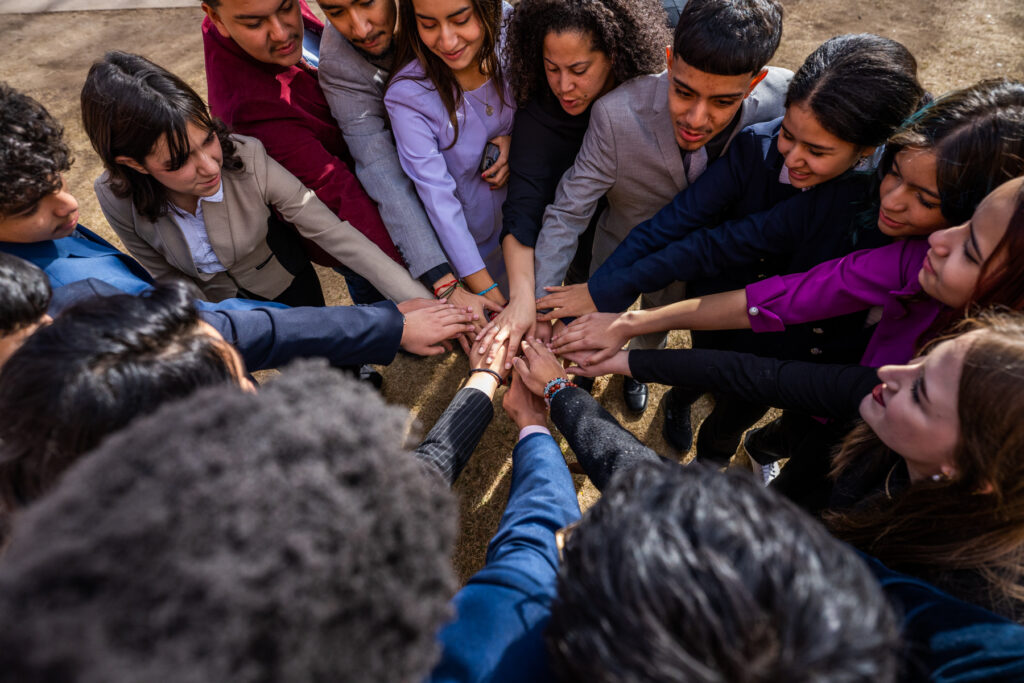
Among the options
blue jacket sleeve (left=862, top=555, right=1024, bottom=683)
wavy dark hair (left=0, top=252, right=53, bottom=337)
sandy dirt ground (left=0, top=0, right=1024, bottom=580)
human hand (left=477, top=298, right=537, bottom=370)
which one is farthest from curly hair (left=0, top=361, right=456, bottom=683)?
sandy dirt ground (left=0, top=0, right=1024, bottom=580)

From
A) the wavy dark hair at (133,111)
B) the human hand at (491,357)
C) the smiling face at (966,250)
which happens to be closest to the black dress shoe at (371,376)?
the human hand at (491,357)

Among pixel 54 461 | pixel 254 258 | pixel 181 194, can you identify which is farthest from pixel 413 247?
pixel 54 461

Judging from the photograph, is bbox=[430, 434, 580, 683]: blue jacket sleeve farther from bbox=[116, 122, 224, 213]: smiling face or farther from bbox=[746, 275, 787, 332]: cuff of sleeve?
bbox=[116, 122, 224, 213]: smiling face

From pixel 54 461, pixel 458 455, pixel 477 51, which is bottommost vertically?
pixel 458 455

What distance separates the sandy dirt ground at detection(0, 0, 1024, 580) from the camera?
9.26ft

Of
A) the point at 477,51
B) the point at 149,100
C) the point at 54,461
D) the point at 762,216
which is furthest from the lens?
the point at 477,51

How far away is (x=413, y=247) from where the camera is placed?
2.29 meters

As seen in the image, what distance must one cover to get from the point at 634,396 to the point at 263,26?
229cm

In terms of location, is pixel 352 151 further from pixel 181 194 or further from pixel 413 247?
pixel 181 194

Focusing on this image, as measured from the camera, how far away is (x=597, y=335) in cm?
224

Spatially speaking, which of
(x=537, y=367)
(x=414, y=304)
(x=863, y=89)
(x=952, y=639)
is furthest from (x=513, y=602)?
(x=863, y=89)

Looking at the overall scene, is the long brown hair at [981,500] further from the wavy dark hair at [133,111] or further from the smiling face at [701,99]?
the wavy dark hair at [133,111]

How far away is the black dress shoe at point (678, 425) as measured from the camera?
2828 mm

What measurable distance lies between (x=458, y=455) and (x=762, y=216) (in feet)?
4.33
